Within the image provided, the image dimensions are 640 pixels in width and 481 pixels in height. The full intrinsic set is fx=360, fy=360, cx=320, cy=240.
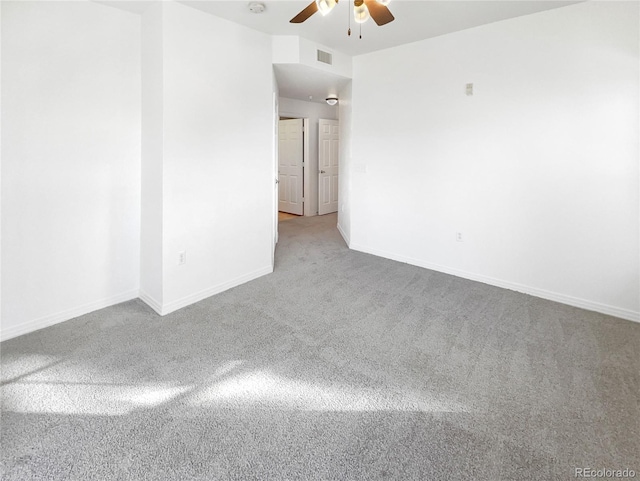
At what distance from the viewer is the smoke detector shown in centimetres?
299

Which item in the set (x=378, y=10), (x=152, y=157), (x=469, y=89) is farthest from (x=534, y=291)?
(x=152, y=157)

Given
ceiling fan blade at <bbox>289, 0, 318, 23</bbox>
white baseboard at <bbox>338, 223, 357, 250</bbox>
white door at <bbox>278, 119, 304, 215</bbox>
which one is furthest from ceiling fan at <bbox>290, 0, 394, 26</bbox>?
white door at <bbox>278, 119, 304, 215</bbox>

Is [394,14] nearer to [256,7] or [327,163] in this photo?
[256,7]

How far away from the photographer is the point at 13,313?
265cm

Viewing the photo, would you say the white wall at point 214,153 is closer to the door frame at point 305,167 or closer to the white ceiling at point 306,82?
the white ceiling at point 306,82

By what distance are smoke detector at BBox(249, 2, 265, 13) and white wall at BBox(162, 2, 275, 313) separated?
36 cm

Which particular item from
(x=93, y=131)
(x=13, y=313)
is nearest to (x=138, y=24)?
(x=93, y=131)

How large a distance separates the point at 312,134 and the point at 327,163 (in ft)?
2.18

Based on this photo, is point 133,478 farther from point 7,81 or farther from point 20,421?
point 7,81

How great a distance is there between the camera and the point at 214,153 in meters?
3.38

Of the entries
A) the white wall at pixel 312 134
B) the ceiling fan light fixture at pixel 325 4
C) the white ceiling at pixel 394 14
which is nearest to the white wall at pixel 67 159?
the white ceiling at pixel 394 14

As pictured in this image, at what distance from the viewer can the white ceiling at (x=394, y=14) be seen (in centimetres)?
306

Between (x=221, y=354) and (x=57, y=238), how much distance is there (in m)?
1.64

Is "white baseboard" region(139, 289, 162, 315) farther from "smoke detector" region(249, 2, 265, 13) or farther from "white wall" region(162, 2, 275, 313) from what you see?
"smoke detector" region(249, 2, 265, 13)
